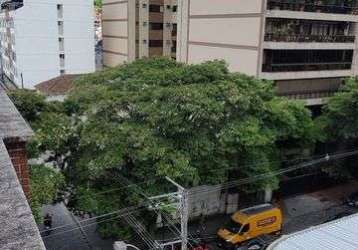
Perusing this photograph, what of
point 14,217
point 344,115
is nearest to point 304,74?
point 344,115

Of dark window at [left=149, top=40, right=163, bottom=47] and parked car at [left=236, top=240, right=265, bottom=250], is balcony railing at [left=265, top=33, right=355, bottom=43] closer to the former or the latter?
parked car at [left=236, top=240, right=265, bottom=250]

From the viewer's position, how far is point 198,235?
1955 cm

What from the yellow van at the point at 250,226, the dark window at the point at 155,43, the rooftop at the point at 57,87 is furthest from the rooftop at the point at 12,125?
the dark window at the point at 155,43

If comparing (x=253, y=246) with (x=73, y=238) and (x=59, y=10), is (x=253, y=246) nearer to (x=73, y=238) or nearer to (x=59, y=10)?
(x=73, y=238)

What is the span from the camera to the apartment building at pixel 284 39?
79.4ft

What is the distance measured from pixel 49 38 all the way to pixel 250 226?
112 feet

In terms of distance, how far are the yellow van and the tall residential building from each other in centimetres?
3271

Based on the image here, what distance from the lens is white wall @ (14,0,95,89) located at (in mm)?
43406

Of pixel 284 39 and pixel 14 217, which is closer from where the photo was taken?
pixel 14 217

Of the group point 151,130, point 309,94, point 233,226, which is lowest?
point 233,226

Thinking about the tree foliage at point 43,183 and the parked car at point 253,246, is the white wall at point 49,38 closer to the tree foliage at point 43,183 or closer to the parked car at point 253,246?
the tree foliage at point 43,183

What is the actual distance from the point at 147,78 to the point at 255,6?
8.94m

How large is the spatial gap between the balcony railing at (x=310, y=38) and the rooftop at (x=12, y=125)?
18095mm

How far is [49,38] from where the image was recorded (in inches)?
1766
